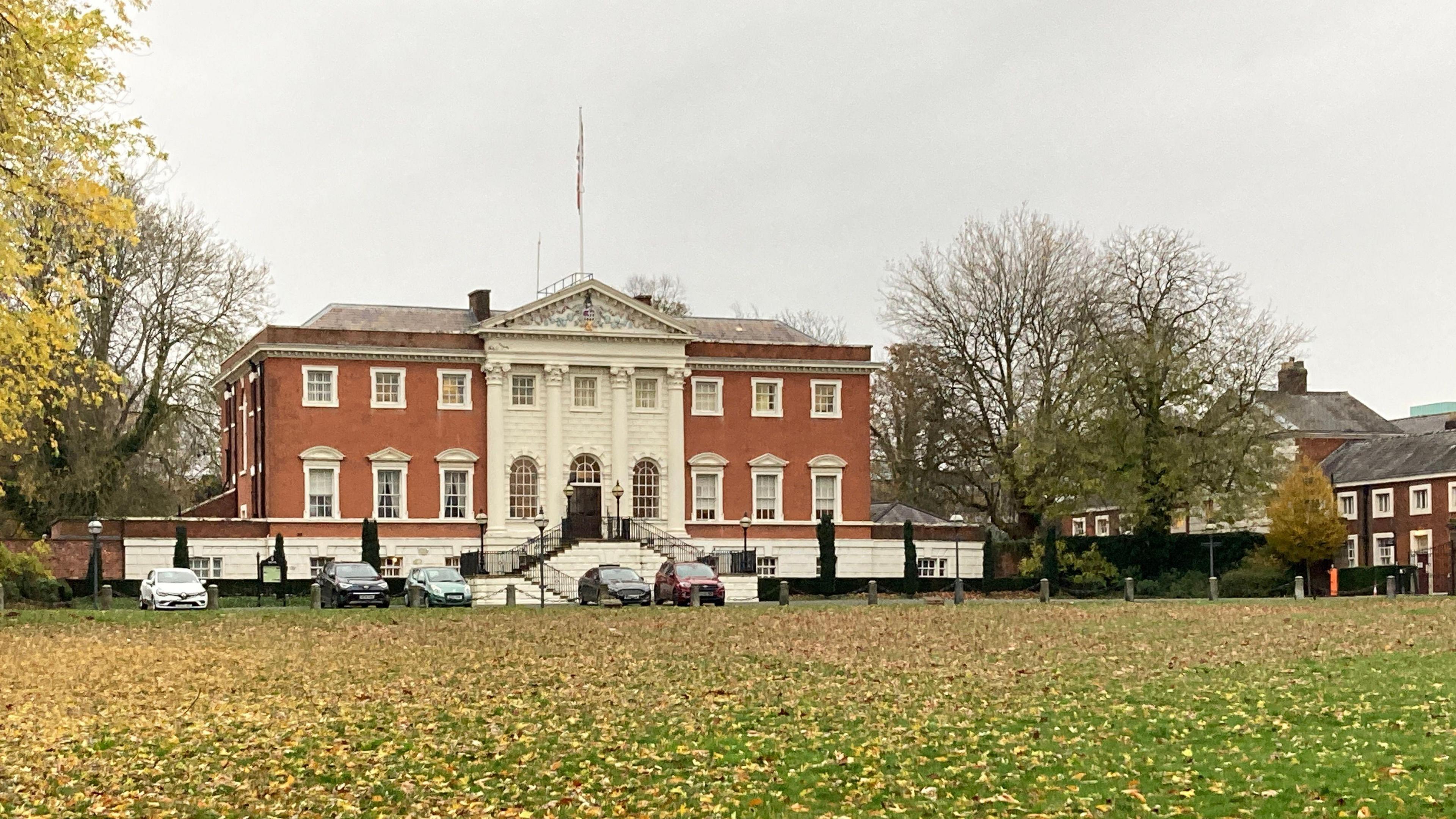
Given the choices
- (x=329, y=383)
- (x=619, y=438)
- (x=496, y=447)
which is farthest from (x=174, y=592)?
(x=619, y=438)

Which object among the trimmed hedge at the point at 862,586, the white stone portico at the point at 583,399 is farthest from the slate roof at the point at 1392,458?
the white stone portico at the point at 583,399

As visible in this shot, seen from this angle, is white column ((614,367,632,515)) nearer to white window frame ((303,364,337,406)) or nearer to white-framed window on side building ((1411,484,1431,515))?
white window frame ((303,364,337,406))

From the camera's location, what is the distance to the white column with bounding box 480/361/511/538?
215ft

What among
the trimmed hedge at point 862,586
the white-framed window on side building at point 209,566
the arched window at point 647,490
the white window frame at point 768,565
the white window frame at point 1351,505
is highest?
the arched window at point 647,490

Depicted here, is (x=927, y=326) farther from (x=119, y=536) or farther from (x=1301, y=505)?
(x=119, y=536)

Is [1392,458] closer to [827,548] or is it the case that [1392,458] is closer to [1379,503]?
[1379,503]

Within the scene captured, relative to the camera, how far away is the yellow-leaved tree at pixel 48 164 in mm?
25391

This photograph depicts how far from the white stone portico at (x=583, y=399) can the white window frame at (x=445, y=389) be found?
713 mm

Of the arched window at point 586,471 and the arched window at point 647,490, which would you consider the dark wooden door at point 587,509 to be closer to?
the arched window at point 586,471

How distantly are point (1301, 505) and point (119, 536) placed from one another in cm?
4161

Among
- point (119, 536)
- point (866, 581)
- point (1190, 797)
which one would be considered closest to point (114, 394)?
point (1190, 797)

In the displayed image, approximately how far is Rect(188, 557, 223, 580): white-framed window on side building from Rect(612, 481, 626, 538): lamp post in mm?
14086

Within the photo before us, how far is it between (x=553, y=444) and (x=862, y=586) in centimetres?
1252

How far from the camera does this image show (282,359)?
63.6 m
